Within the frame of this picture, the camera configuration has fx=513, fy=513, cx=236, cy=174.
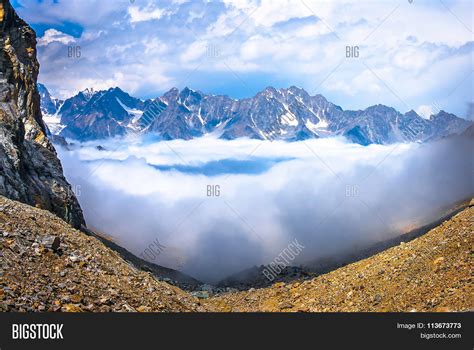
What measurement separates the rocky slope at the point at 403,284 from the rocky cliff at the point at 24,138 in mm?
22784

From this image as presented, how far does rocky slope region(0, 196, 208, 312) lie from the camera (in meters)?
21.9

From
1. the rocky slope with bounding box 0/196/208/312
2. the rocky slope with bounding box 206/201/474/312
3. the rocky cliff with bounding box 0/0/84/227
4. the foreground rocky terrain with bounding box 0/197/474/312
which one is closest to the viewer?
the rocky slope with bounding box 0/196/208/312

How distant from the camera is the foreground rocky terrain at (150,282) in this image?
22.8 meters

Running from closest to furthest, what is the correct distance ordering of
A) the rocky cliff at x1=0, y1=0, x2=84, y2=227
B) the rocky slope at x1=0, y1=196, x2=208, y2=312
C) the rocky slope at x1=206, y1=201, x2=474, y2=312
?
1. the rocky slope at x1=0, y1=196, x2=208, y2=312
2. the rocky slope at x1=206, y1=201, x2=474, y2=312
3. the rocky cliff at x1=0, y1=0, x2=84, y2=227

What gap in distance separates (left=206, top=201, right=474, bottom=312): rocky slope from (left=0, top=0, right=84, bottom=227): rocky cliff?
22.8 metres

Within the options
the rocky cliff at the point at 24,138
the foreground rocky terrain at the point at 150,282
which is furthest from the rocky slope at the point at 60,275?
the rocky cliff at the point at 24,138

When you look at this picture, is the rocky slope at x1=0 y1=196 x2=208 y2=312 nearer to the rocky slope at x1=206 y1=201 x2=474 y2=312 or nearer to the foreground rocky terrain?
the foreground rocky terrain

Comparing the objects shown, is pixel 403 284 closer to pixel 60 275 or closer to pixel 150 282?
pixel 150 282

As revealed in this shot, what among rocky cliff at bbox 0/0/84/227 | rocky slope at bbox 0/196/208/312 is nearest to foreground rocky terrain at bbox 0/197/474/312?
rocky slope at bbox 0/196/208/312

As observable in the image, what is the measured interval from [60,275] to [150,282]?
759cm

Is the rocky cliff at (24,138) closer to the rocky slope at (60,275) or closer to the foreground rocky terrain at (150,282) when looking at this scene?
the rocky slope at (60,275)

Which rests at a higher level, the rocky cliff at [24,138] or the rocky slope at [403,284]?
the rocky cliff at [24,138]

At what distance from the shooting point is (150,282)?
104 ft
